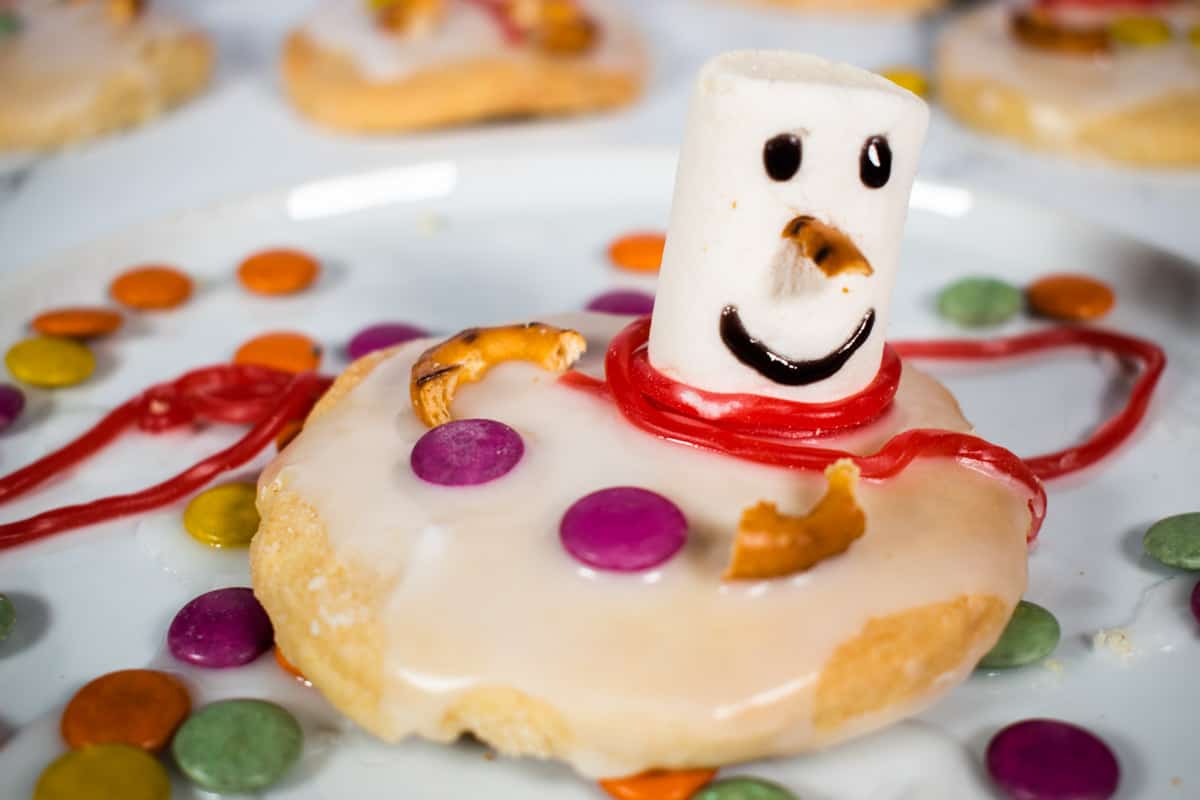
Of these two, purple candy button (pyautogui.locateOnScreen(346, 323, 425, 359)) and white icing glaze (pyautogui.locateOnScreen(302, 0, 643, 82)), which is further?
white icing glaze (pyautogui.locateOnScreen(302, 0, 643, 82))

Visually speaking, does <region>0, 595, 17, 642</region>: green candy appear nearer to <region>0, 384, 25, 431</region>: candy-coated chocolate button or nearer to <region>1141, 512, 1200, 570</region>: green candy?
<region>0, 384, 25, 431</region>: candy-coated chocolate button

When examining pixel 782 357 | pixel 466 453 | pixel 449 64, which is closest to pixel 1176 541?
pixel 782 357

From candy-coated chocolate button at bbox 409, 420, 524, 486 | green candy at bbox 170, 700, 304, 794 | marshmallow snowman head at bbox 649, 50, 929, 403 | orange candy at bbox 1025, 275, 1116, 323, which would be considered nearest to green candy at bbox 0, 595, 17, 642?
green candy at bbox 170, 700, 304, 794

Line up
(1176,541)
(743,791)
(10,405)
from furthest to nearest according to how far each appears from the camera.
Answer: (10,405) → (1176,541) → (743,791)

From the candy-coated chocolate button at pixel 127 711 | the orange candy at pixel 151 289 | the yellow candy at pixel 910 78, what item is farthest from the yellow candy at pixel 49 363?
the yellow candy at pixel 910 78

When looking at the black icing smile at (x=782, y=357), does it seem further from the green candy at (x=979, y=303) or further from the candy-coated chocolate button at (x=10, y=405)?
the candy-coated chocolate button at (x=10, y=405)

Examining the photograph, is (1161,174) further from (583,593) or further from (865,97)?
(583,593)

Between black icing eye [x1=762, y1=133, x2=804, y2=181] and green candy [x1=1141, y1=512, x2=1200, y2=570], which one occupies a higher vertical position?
black icing eye [x1=762, y1=133, x2=804, y2=181]

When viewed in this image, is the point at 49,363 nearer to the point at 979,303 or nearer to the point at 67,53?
the point at 67,53
